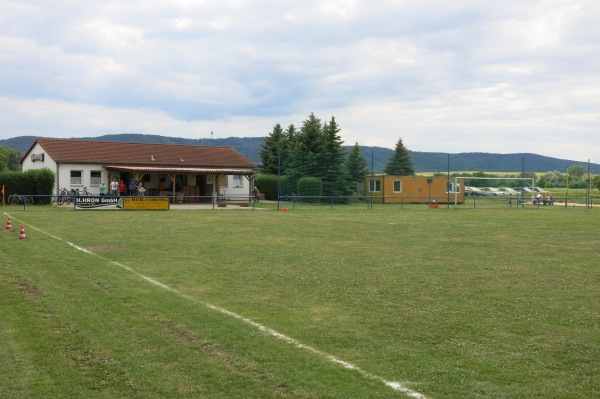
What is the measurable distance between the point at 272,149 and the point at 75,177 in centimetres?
2360

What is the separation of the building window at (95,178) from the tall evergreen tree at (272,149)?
20342mm

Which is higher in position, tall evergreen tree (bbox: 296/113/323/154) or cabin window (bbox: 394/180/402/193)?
tall evergreen tree (bbox: 296/113/323/154)

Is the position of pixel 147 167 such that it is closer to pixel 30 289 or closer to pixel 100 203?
pixel 100 203

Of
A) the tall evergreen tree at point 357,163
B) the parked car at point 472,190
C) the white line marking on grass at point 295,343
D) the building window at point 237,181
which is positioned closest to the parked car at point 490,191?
the parked car at point 472,190

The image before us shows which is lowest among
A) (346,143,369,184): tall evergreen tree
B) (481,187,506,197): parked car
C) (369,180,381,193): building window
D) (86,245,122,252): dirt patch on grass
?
(86,245,122,252): dirt patch on grass

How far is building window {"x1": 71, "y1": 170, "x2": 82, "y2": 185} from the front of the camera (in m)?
46.8

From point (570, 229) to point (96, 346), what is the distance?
22.4 metres

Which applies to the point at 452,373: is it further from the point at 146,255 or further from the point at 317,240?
the point at 317,240

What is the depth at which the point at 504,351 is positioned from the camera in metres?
7.23

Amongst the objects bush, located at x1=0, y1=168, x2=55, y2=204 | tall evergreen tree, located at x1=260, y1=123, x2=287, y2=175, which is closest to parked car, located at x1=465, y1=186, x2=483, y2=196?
tall evergreen tree, located at x1=260, y1=123, x2=287, y2=175

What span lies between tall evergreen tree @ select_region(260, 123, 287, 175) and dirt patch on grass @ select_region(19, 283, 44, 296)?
5333 centimetres

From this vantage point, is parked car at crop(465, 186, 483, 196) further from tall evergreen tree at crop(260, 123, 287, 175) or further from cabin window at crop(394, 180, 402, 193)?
tall evergreen tree at crop(260, 123, 287, 175)

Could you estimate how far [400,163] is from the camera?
7550 cm

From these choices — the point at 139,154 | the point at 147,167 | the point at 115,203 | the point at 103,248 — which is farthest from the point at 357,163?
the point at 103,248
